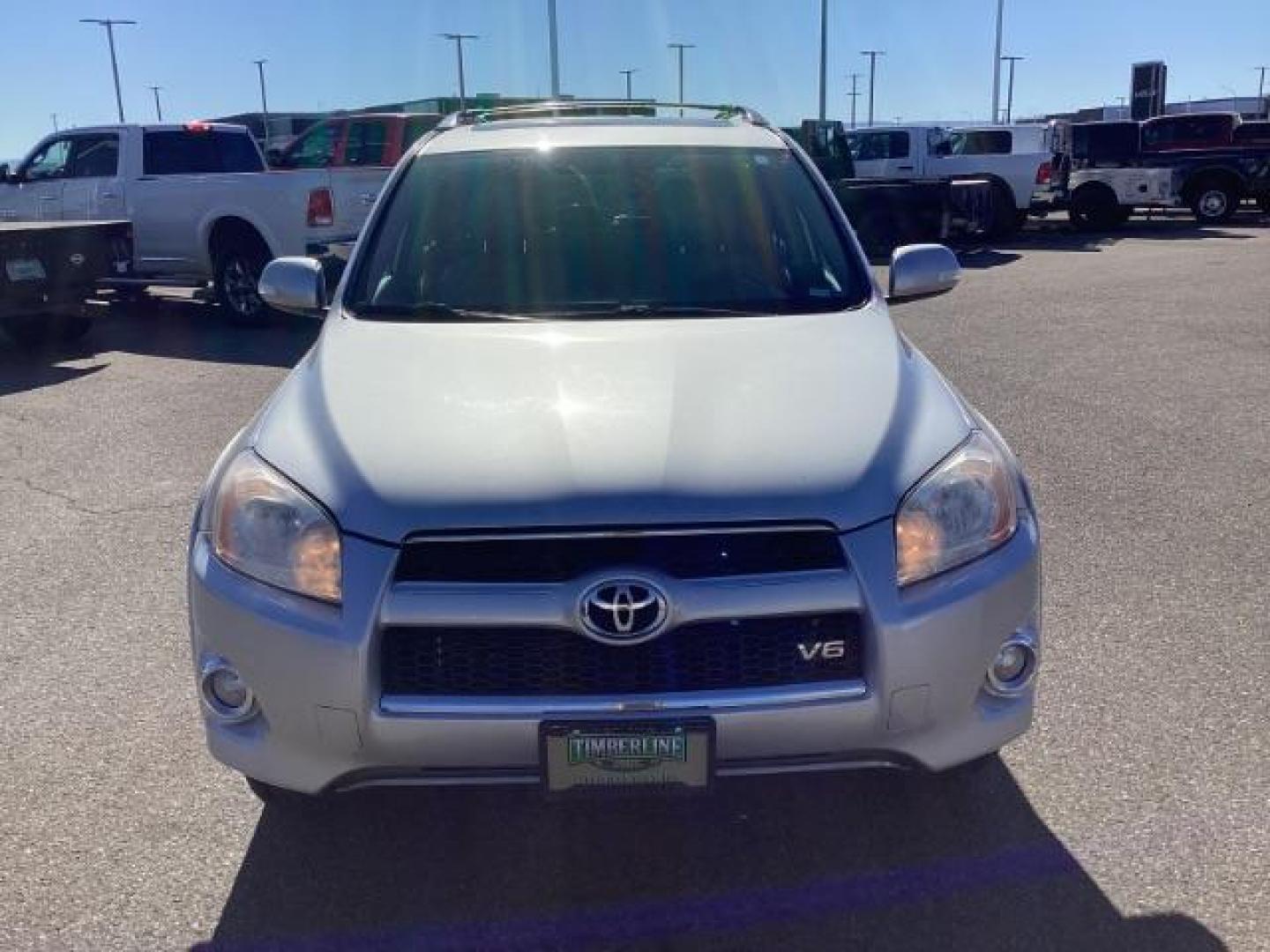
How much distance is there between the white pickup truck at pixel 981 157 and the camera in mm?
21672

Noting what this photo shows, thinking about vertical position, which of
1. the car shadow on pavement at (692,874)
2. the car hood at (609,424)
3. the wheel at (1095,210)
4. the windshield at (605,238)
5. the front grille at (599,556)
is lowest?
the car shadow on pavement at (692,874)

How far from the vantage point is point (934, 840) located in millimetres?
3053

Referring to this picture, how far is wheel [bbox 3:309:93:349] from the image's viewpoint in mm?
11391

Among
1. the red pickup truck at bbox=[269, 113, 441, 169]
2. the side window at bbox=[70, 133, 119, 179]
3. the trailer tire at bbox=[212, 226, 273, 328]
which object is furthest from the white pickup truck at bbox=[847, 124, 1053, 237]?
the side window at bbox=[70, 133, 119, 179]

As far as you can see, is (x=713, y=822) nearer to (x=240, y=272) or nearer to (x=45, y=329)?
(x=240, y=272)

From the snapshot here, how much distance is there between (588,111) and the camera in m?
5.11

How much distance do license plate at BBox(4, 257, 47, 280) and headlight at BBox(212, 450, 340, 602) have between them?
28.2 feet

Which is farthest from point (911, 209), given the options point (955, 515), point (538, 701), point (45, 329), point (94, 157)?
point (538, 701)

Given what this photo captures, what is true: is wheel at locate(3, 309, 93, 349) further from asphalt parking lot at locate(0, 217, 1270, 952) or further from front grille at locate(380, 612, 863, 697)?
front grille at locate(380, 612, 863, 697)

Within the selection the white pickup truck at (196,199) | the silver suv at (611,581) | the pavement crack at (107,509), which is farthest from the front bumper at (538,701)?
the white pickup truck at (196,199)

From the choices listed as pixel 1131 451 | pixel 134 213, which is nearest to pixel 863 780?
pixel 1131 451

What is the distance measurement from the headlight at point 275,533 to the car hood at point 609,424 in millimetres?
46

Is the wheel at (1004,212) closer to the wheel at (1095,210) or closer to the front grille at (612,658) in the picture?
the wheel at (1095,210)

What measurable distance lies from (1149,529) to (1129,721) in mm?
1953
